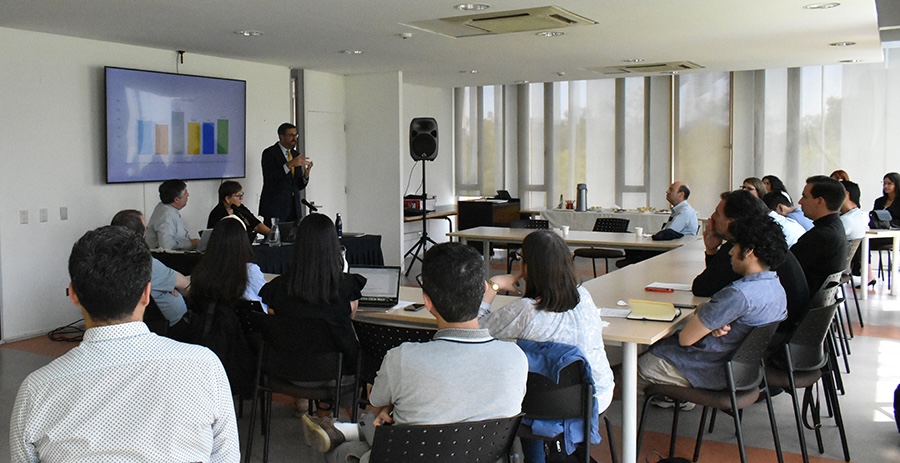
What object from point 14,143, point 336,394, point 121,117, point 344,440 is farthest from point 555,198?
point 344,440

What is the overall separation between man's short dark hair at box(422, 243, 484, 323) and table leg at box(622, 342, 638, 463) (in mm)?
1356

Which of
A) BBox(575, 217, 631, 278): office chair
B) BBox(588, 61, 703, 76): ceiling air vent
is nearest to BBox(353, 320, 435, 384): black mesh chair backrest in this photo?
BBox(575, 217, 631, 278): office chair

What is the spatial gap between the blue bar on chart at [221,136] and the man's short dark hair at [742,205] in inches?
223

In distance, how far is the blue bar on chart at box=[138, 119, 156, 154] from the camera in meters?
7.46

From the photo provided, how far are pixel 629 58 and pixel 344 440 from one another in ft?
24.2

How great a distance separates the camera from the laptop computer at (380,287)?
4215mm

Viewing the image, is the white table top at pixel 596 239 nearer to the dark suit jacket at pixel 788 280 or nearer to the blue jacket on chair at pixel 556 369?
the dark suit jacket at pixel 788 280

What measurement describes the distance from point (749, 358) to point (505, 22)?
377 cm

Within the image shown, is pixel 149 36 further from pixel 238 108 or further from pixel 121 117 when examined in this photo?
pixel 238 108

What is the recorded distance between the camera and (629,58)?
905 centimetres

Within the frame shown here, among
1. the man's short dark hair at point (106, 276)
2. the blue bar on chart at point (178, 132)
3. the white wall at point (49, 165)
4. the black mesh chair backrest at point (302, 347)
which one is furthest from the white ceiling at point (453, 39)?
the man's short dark hair at point (106, 276)

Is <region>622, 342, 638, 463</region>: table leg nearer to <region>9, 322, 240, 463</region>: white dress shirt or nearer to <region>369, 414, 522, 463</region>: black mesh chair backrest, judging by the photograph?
<region>369, 414, 522, 463</region>: black mesh chair backrest

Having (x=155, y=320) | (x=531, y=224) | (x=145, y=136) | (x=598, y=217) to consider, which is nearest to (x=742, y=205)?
(x=155, y=320)

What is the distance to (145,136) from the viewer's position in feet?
24.6
